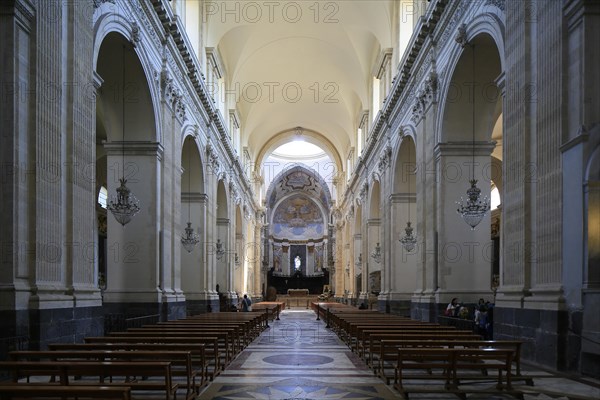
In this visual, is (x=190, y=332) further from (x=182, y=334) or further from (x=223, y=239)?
(x=223, y=239)

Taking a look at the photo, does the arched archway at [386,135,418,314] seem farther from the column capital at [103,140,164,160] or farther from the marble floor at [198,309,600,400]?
the marble floor at [198,309,600,400]

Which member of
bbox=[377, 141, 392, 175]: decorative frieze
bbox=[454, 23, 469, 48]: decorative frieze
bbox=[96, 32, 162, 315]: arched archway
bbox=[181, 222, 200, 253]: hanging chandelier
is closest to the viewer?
bbox=[454, 23, 469, 48]: decorative frieze

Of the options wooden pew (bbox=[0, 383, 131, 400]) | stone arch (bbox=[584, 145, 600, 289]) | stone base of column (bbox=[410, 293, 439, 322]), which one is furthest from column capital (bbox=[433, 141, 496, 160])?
wooden pew (bbox=[0, 383, 131, 400])

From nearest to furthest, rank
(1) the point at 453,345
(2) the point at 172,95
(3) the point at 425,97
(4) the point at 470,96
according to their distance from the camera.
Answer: (1) the point at 453,345, (4) the point at 470,96, (3) the point at 425,97, (2) the point at 172,95

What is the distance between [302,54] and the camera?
32.5 m

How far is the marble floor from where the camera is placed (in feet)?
25.5

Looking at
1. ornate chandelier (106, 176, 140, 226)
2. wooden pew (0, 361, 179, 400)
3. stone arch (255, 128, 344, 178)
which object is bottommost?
wooden pew (0, 361, 179, 400)

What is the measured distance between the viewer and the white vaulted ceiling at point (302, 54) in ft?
86.3

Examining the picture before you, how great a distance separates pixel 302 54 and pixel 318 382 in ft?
84.0

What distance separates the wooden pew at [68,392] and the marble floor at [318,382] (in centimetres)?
317

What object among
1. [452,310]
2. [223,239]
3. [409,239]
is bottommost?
[452,310]

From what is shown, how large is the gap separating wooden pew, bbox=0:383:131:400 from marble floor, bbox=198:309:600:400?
3.17 m

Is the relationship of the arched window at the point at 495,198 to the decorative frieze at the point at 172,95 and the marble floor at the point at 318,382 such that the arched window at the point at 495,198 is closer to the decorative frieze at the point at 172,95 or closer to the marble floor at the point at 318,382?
the decorative frieze at the point at 172,95

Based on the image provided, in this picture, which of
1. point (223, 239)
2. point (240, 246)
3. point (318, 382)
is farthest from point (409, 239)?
point (240, 246)
